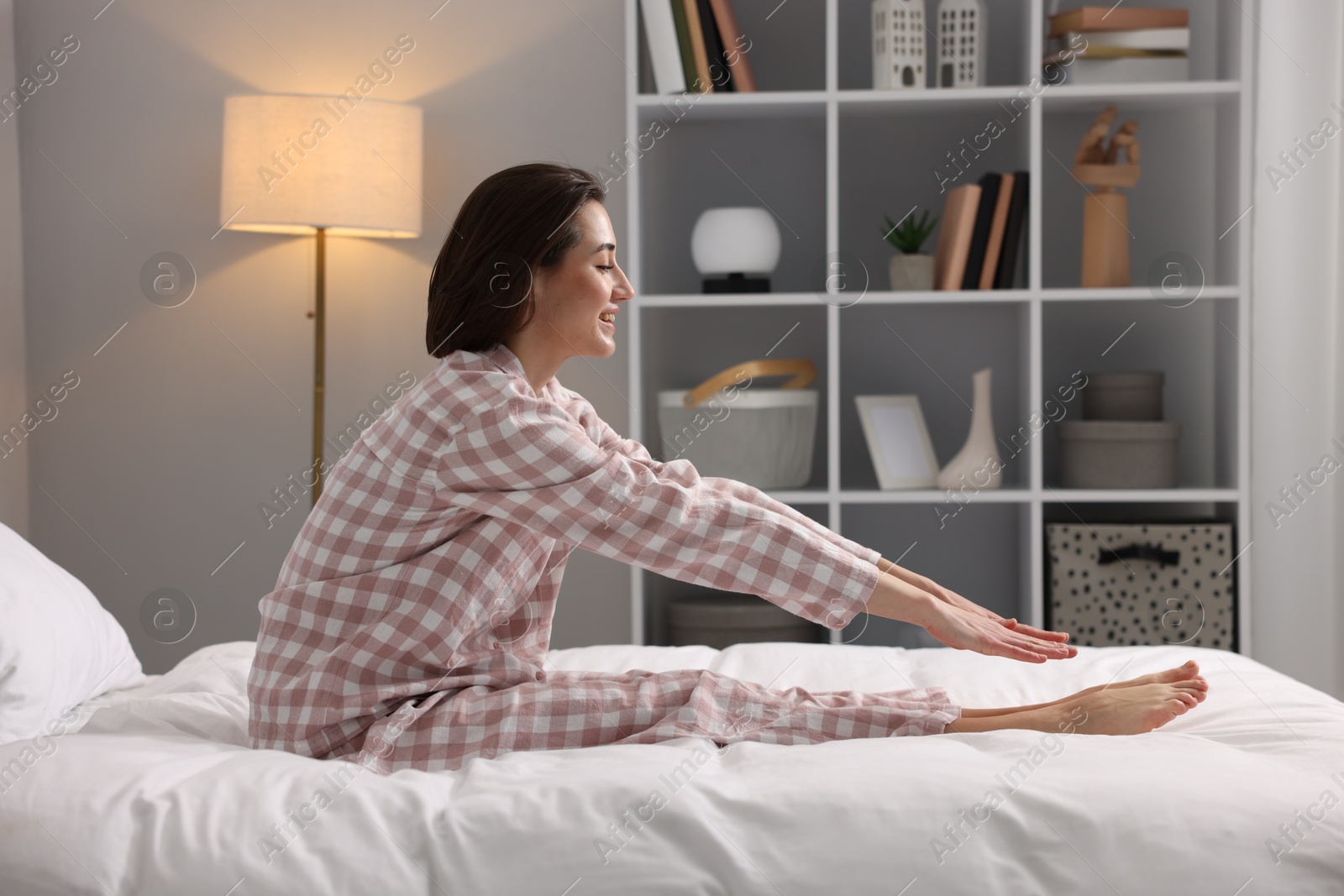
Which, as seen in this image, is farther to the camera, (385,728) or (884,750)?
(385,728)

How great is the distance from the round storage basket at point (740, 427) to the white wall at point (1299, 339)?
0.90 meters

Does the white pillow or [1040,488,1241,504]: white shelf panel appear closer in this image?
the white pillow

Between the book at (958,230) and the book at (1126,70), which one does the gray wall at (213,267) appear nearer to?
the book at (958,230)

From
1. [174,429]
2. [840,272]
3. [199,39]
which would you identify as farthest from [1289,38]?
[174,429]

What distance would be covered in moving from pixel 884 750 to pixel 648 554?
284 mm

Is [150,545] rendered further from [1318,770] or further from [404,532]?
[1318,770]

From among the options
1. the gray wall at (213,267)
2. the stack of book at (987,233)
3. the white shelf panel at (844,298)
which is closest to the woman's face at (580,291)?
the white shelf panel at (844,298)

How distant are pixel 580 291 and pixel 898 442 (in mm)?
1213

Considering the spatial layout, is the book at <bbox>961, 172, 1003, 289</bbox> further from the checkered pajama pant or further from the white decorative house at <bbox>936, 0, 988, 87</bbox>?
the checkered pajama pant

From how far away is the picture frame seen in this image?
7.52 feet

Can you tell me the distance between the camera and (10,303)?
2.57 meters

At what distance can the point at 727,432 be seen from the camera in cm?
226

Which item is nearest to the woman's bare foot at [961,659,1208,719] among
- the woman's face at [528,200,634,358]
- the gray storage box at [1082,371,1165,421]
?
the woman's face at [528,200,634,358]

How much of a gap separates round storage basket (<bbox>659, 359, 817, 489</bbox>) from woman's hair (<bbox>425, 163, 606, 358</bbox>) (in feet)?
3.36
